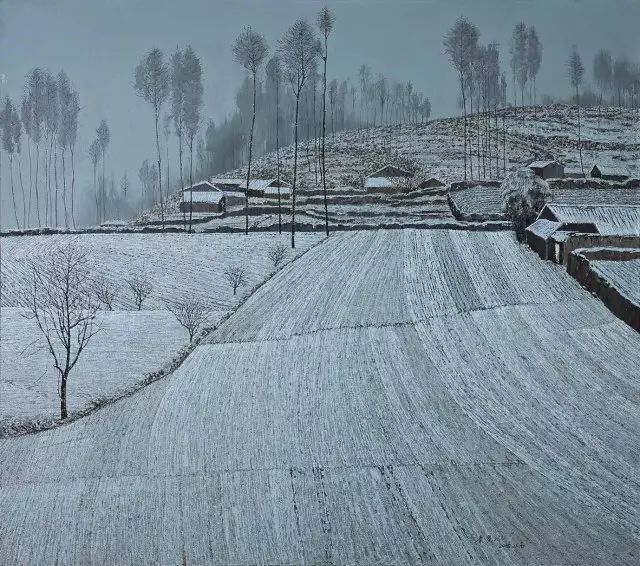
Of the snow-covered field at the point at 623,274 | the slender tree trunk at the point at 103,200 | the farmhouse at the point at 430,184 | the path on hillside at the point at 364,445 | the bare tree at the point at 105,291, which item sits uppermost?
the farmhouse at the point at 430,184

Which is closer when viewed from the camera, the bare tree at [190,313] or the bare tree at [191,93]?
the bare tree at [190,313]

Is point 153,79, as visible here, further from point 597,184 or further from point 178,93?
point 597,184

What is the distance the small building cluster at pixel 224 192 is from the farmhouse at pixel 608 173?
340 inches

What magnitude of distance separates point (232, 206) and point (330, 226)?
3.19 metres

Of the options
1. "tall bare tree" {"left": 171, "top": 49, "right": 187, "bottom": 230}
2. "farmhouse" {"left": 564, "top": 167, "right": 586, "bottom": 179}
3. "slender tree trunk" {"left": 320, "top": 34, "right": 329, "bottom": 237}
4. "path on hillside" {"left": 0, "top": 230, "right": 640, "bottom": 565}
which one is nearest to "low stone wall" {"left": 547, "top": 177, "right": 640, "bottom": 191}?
"farmhouse" {"left": 564, "top": 167, "right": 586, "bottom": 179}

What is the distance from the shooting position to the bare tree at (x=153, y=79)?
16448 mm

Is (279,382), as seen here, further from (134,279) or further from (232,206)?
(232,206)

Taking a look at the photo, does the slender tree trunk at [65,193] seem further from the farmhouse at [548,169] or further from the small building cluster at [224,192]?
the farmhouse at [548,169]

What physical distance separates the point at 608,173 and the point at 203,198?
1137 centimetres

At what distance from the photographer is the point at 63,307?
1456 centimetres

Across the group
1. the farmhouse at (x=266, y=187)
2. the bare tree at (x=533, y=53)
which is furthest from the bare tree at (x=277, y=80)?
the bare tree at (x=533, y=53)

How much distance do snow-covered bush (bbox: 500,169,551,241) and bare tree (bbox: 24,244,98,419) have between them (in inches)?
472

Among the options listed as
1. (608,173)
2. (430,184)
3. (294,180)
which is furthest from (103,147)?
(608,173)

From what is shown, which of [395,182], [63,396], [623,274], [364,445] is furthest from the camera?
[395,182]
